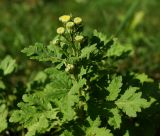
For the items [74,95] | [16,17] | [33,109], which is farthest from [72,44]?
[16,17]

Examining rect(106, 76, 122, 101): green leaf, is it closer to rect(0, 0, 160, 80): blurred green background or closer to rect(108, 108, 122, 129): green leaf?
rect(108, 108, 122, 129): green leaf

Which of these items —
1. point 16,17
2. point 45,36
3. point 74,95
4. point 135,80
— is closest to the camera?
point 74,95

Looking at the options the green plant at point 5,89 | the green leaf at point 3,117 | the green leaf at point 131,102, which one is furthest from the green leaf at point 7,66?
the green leaf at point 131,102

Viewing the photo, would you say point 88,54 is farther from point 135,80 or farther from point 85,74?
point 135,80

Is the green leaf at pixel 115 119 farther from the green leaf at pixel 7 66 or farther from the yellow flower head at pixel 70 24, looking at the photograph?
the green leaf at pixel 7 66

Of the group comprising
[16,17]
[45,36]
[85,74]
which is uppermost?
[16,17]

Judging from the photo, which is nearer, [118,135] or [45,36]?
[118,135]

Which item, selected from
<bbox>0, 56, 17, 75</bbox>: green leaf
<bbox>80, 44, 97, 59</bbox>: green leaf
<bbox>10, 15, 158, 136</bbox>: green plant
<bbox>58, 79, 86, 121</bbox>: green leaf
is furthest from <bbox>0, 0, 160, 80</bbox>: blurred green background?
<bbox>58, 79, 86, 121</bbox>: green leaf
